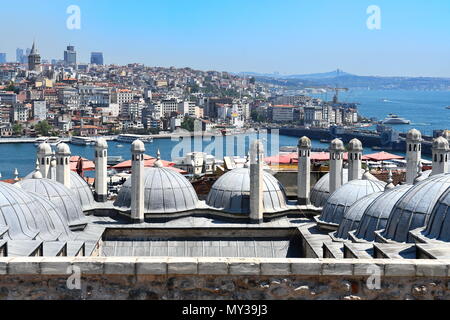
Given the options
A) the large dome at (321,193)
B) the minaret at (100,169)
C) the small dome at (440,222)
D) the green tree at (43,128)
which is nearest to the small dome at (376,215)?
the small dome at (440,222)

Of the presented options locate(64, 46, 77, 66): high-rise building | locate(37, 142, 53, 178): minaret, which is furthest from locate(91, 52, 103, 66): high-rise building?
locate(37, 142, 53, 178): minaret

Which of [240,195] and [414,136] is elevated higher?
[414,136]

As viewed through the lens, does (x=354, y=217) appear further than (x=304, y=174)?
No

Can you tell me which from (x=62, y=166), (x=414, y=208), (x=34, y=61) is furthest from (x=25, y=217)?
(x=34, y=61)

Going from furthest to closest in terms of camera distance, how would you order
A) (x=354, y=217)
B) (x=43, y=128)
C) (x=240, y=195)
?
(x=43, y=128) < (x=240, y=195) < (x=354, y=217)

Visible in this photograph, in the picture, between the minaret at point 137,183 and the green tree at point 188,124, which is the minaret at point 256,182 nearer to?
the minaret at point 137,183

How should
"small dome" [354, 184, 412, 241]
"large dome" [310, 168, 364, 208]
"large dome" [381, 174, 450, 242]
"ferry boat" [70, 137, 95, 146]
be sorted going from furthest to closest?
"ferry boat" [70, 137, 95, 146] → "large dome" [310, 168, 364, 208] → "small dome" [354, 184, 412, 241] → "large dome" [381, 174, 450, 242]

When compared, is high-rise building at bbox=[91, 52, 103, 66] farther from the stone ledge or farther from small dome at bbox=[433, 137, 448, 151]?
the stone ledge

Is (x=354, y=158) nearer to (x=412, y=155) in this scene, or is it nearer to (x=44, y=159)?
(x=412, y=155)
